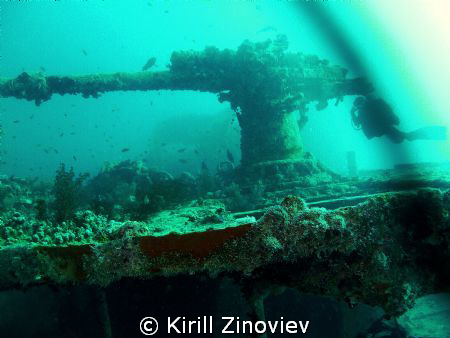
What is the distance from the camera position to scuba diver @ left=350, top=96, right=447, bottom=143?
8.65m

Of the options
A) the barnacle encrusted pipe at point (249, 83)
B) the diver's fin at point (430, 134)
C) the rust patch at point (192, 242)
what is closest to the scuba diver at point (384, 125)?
the diver's fin at point (430, 134)

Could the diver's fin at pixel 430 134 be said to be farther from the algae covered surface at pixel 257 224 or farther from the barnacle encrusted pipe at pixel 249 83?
the barnacle encrusted pipe at pixel 249 83

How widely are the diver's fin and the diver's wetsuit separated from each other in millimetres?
256

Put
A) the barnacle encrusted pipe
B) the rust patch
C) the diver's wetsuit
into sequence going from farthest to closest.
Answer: the diver's wetsuit, the barnacle encrusted pipe, the rust patch

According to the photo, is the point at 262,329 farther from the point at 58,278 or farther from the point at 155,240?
the point at 58,278

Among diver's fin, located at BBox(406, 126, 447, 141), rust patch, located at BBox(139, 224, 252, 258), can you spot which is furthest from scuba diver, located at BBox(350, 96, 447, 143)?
rust patch, located at BBox(139, 224, 252, 258)

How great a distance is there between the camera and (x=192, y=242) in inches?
100

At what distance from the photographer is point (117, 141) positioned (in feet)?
355

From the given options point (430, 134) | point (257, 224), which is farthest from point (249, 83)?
point (257, 224)

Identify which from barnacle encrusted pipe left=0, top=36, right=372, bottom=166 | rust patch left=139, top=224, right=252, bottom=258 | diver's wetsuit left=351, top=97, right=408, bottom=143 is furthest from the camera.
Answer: diver's wetsuit left=351, top=97, right=408, bottom=143

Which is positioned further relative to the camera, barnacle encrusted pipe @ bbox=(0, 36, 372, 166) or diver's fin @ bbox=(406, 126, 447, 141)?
diver's fin @ bbox=(406, 126, 447, 141)

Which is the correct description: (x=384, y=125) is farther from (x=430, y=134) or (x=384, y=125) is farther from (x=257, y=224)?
(x=257, y=224)

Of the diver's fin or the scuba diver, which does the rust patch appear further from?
the diver's fin

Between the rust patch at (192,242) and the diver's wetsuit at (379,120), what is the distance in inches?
298
